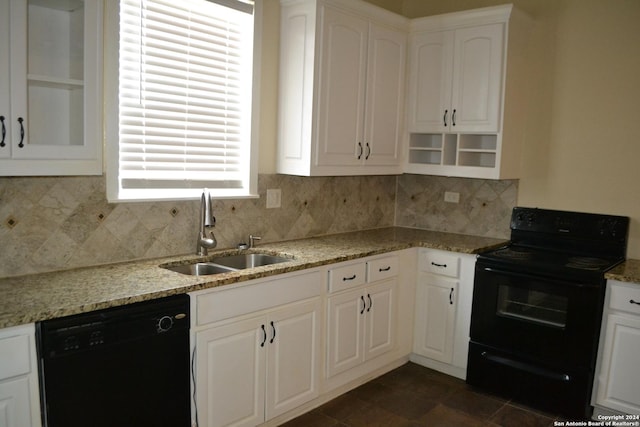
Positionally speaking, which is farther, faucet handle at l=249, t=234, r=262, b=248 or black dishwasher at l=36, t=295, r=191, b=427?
faucet handle at l=249, t=234, r=262, b=248

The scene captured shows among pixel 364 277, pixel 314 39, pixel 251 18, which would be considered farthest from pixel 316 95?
pixel 364 277

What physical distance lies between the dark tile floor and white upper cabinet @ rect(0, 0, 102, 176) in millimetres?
1813

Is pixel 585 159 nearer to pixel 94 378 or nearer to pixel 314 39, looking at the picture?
pixel 314 39

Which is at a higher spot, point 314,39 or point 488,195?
point 314,39

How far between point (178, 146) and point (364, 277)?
1.36 metres

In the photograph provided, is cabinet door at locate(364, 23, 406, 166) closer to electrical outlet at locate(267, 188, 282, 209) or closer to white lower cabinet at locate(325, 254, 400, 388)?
electrical outlet at locate(267, 188, 282, 209)

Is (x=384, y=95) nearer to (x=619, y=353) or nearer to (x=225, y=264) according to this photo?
(x=225, y=264)

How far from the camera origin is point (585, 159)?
11.8 feet

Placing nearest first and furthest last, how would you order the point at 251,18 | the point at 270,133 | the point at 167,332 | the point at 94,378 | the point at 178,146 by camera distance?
the point at 94,378
the point at 167,332
the point at 178,146
the point at 251,18
the point at 270,133

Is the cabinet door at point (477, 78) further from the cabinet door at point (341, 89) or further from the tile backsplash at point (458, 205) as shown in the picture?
the cabinet door at point (341, 89)

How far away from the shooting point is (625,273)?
2988 mm

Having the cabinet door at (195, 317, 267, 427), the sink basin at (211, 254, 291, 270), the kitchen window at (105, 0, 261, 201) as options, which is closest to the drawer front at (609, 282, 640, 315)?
the sink basin at (211, 254, 291, 270)

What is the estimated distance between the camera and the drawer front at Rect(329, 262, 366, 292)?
3.07 metres

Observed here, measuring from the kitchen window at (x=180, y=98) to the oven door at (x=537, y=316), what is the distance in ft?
5.39
